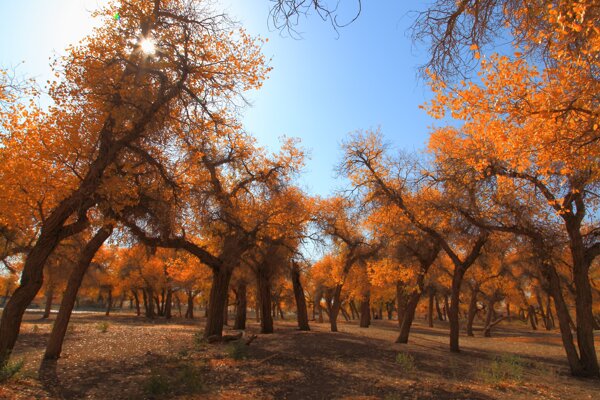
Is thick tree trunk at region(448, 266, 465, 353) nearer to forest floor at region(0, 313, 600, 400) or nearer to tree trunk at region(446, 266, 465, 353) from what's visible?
tree trunk at region(446, 266, 465, 353)

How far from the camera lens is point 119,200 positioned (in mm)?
8547

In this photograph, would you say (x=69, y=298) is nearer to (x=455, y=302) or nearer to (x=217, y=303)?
(x=217, y=303)

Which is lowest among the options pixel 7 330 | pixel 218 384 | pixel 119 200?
pixel 218 384

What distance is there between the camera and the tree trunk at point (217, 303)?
1541cm

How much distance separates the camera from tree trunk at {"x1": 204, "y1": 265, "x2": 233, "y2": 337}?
50.6ft

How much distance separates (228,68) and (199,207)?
199 inches

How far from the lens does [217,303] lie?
1561 centimetres

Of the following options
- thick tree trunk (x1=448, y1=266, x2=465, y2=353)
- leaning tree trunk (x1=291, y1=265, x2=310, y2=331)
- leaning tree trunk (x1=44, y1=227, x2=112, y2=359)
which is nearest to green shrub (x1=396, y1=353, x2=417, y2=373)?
thick tree trunk (x1=448, y1=266, x2=465, y2=353)

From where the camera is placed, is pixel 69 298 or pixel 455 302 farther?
pixel 455 302

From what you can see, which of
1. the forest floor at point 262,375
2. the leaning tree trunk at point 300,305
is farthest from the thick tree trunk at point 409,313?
the leaning tree trunk at point 300,305

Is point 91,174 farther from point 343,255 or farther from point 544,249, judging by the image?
point 343,255

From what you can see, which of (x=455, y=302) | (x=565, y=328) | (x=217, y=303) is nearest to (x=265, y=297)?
(x=217, y=303)

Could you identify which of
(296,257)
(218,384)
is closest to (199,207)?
(218,384)

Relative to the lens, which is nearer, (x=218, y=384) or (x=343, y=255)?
(x=218, y=384)
